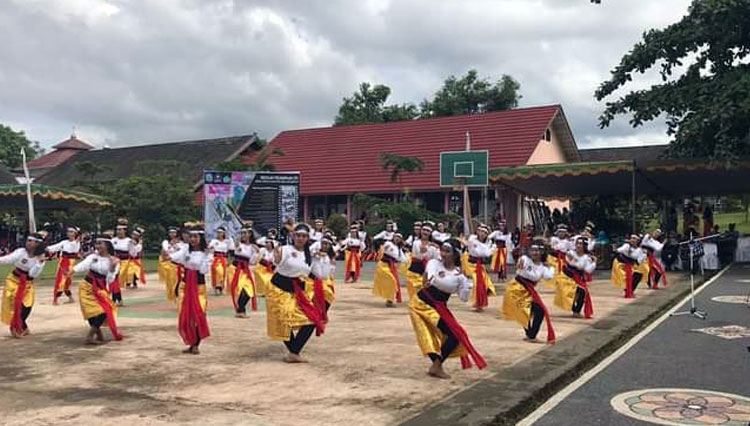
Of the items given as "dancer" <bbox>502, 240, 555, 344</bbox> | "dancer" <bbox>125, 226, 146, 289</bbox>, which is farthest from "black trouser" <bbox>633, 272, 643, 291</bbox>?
"dancer" <bbox>125, 226, 146, 289</bbox>

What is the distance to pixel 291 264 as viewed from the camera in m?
8.03

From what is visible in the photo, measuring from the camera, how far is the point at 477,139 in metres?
31.7

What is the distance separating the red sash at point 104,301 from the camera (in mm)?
9023

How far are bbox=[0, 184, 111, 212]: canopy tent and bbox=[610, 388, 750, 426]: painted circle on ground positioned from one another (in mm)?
24637

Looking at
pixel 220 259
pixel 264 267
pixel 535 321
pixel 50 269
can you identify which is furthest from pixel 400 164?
pixel 535 321

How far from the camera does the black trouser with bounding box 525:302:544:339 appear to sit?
29.7 feet

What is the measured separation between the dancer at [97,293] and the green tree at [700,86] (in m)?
15.9

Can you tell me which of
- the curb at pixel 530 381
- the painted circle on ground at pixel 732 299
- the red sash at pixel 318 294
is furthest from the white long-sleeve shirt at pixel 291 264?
the painted circle on ground at pixel 732 299

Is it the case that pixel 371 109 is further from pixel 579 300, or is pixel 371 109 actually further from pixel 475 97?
pixel 579 300

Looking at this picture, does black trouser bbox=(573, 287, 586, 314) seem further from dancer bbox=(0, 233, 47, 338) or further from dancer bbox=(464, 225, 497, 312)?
dancer bbox=(0, 233, 47, 338)

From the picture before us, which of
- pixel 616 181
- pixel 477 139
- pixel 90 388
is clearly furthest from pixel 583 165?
pixel 90 388

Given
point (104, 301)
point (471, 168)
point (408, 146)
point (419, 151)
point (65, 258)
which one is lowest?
point (104, 301)

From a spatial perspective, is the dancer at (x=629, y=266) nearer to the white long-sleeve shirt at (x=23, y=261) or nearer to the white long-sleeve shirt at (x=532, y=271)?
the white long-sleeve shirt at (x=532, y=271)

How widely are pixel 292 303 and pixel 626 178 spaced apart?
17.9m
